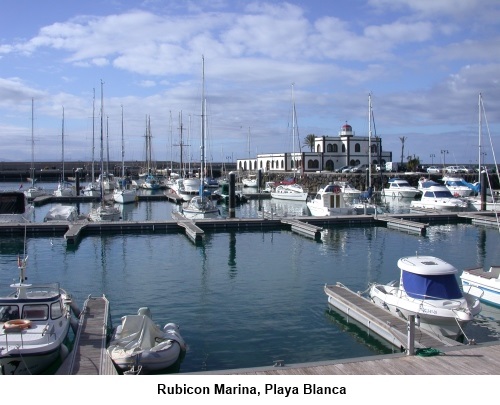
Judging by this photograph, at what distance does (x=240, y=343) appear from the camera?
16781 mm

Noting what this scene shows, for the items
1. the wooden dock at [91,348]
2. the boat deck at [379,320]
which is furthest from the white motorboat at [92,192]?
the boat deck at [379,320]

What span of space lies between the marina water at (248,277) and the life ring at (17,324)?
14.2ft

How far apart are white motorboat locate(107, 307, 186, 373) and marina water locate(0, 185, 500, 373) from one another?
742 mm

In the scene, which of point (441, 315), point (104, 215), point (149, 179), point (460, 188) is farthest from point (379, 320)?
point (149, 179)

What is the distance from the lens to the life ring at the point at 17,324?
13728 millimetres

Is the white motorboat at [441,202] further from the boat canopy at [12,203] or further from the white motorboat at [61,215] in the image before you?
A: the boat canopy at [12,203]

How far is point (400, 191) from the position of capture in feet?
244

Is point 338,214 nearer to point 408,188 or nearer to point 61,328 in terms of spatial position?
point 408,188

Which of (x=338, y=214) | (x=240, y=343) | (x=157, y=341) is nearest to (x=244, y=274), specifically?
(x=240, y=343)

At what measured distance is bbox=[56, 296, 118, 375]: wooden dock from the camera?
42.8 ft

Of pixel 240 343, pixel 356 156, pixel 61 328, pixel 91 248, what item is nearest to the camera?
pixel 61 328

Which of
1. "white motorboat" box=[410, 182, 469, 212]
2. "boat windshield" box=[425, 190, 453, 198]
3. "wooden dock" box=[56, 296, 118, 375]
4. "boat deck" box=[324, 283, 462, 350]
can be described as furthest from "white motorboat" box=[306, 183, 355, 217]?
"wooden dock" box=[56, 296, 118, 375]

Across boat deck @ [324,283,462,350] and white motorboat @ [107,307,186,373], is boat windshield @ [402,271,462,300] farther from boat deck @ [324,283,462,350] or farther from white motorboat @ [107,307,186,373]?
white motorboat @ [107,307,186,373]

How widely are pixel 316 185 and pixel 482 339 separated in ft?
234
